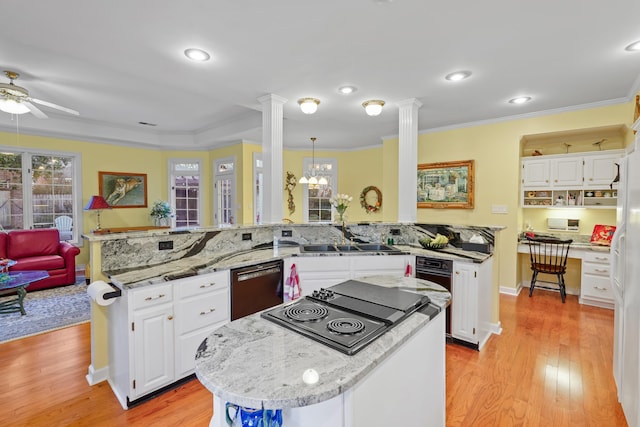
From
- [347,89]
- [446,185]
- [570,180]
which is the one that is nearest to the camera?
[347,89]

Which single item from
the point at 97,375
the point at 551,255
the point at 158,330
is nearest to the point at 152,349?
the point at 158,330

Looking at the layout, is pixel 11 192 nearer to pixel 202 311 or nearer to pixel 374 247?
pixel 202 311

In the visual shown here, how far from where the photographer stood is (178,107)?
4.33 m

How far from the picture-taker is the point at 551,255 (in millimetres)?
4152

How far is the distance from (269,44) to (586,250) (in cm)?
459

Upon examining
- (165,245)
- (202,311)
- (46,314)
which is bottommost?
(46,314)

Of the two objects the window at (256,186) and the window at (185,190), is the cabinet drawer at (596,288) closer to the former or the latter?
the window at (256,186)

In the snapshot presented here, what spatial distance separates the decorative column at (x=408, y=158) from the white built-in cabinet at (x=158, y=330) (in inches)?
95.0

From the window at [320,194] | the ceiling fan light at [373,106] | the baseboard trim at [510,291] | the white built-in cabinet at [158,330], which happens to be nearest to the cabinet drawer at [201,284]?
the white built-in cabinet at [158,330]

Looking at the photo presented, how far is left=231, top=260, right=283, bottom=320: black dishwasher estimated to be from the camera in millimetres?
2518

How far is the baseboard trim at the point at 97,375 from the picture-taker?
89.0 inches

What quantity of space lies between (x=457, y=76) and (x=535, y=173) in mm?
2410

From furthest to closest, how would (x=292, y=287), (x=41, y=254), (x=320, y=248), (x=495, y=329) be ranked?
(x=41, y=254) < (x=320, y=248) < (x=495, y=329) < (x=292, y=287)

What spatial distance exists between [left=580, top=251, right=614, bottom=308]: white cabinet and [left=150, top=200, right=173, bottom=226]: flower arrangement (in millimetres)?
7328
